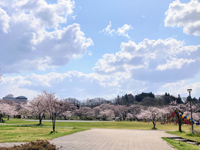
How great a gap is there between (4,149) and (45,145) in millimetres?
1848

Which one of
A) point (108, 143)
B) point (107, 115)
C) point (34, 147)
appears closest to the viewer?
point (34, 147)

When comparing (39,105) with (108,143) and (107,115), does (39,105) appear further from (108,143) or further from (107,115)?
(107,115)

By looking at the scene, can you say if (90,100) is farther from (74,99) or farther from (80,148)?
(80,148)

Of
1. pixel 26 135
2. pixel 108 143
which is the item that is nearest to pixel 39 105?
pixel 26 135

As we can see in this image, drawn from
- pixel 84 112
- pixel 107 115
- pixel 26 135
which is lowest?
pixel 107 115

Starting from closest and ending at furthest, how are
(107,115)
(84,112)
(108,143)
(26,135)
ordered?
1. (108,143)
2. (26,135)
3. (107,115)
4. (84,112)

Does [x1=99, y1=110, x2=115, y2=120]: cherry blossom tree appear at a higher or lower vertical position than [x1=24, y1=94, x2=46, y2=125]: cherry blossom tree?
lower

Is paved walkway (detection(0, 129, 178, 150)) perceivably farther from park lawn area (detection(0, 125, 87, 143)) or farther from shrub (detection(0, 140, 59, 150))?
shrub (detection(0, 140, 59, 150))

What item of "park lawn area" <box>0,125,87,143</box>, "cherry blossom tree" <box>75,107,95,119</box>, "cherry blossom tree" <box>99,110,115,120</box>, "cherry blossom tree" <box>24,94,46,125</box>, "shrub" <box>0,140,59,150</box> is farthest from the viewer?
"cherry blossom tree" <box>75,107,95,119</box>

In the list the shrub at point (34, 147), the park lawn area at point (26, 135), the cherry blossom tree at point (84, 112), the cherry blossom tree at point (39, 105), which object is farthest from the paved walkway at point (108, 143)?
the cherry blossom tree at point (84, 112)

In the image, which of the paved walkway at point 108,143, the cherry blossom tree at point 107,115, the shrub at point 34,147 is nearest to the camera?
the shrub at point 34,147

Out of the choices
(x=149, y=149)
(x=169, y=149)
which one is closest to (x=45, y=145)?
(x=149, y=149)

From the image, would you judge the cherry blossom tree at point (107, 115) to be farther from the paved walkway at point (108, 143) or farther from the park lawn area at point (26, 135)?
the paved walkway at point (108, 143)

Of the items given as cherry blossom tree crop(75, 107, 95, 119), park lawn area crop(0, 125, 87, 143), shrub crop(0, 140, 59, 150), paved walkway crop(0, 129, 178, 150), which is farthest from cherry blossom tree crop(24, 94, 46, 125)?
cherry blossom tree crop(75, 107, 95, 119)
